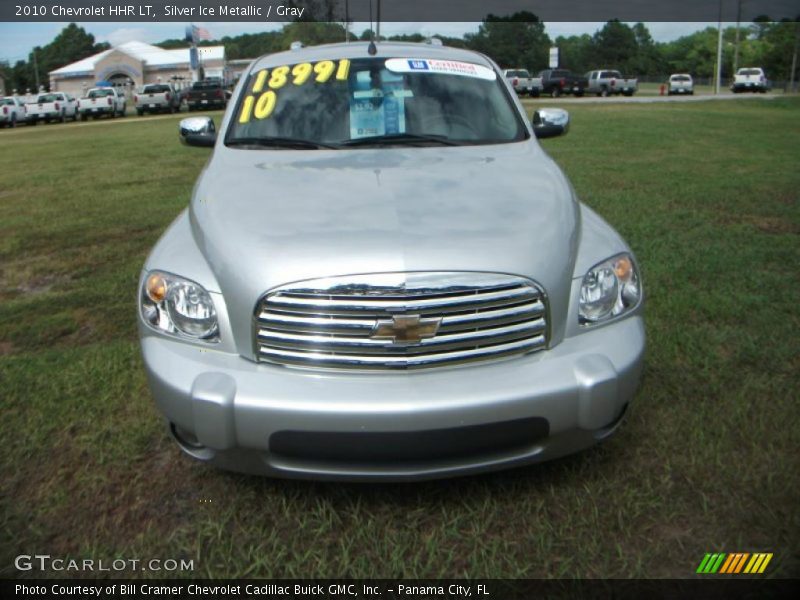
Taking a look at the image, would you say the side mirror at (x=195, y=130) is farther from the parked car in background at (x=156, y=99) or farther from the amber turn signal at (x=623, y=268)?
the parked car in background at (x=156, y=99)

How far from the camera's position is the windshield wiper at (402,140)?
11.0ft

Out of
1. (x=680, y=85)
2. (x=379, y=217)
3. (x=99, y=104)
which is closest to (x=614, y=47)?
(x=680, y=85)

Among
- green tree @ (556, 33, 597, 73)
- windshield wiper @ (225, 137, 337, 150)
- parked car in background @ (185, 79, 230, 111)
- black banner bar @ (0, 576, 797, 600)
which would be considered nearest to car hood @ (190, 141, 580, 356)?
windshield wiper @ (225, 137, 337, 150)

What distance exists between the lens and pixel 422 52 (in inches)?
156

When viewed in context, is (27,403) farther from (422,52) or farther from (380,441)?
(422,52)

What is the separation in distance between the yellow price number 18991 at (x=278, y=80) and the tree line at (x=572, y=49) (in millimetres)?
55621

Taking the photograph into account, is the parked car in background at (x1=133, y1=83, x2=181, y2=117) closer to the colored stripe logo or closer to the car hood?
the car hood

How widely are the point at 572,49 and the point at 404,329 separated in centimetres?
11262

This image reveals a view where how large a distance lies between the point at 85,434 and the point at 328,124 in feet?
5.80

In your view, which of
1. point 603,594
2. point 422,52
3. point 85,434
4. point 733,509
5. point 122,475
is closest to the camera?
point 603,594

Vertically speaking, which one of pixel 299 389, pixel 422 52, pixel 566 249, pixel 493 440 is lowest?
pixel 493 440

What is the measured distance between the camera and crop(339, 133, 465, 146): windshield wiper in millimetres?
3357

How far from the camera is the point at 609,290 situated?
8.41 ft

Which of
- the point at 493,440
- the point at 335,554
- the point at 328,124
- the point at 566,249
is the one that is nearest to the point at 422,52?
the point at 328,124
